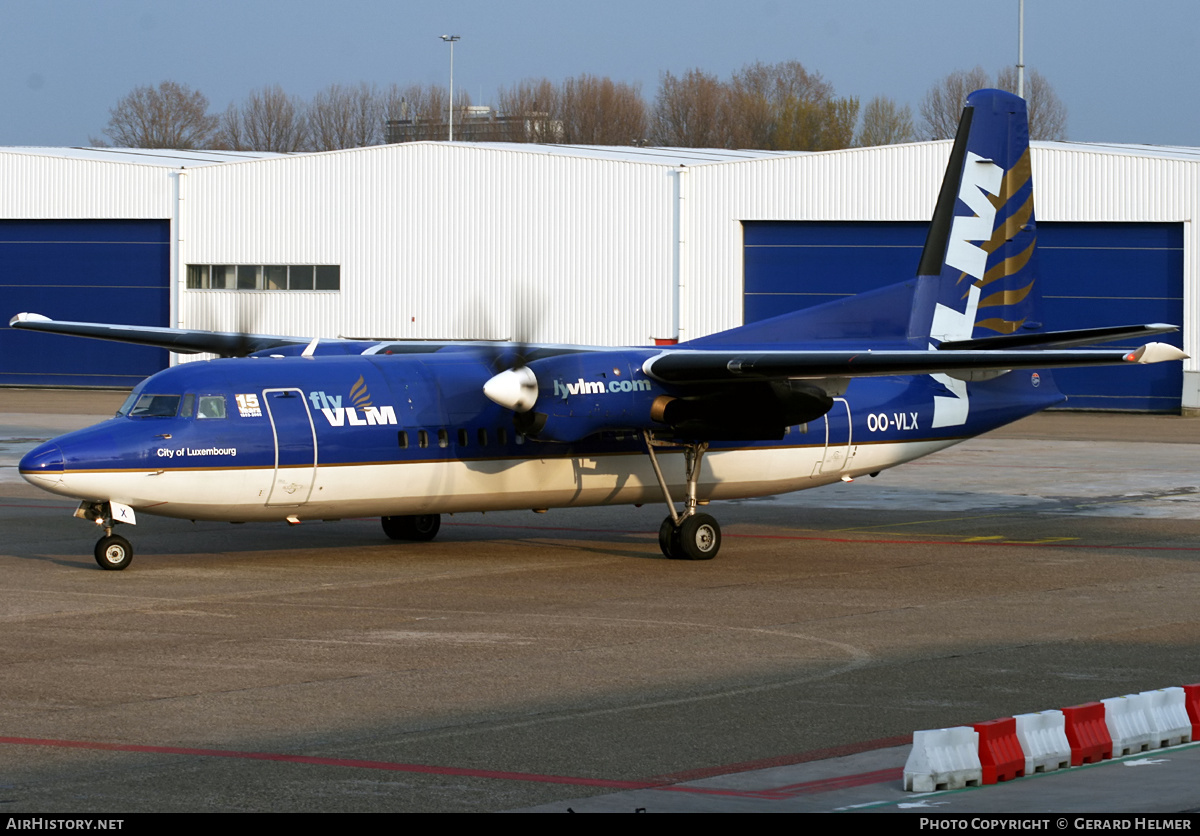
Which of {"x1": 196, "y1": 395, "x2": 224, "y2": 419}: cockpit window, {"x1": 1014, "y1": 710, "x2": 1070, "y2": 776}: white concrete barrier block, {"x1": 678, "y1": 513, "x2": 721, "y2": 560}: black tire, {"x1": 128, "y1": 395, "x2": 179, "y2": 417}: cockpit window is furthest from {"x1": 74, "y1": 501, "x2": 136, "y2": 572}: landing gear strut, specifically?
{"x1": 1014, "y1": 710, "x2": 1070, "y2": 776}: white concrete barrier block

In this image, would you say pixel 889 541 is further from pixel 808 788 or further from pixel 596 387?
pixel 808 788

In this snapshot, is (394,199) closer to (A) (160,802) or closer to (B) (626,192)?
(B) (626,192)

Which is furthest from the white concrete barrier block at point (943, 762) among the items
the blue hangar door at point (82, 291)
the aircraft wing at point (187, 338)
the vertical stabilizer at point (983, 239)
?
the blue hangar door at point (82, 291)

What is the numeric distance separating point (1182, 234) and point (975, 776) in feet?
141

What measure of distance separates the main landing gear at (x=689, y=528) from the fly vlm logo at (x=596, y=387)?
0.82 metres

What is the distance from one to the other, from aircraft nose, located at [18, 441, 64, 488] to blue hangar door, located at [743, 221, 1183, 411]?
36654mm

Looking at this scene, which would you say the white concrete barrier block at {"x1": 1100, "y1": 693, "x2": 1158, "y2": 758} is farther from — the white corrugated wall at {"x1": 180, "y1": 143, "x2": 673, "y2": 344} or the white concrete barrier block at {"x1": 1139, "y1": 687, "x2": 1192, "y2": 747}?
the white corrugated wall at {"x1": 180, "y1": 143, "x2": 673, "y2": 344}

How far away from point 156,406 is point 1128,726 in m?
12.1

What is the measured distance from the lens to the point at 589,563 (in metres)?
19.3

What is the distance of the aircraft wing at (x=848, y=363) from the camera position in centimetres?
1728

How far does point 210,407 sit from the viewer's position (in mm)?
17656

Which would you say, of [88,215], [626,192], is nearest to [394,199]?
[626,192]

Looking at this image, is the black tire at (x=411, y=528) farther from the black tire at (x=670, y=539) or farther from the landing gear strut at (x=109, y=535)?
the landing gear strut at (x=109, y=535)

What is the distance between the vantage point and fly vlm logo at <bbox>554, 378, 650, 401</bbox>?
1839 centimetres
